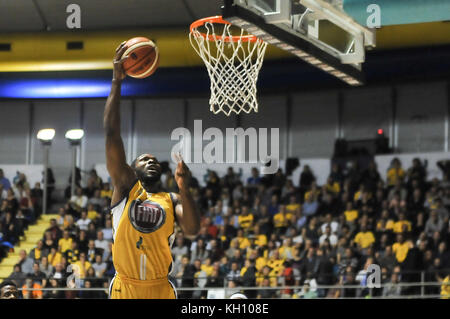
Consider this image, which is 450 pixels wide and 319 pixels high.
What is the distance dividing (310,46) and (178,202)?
3.32m

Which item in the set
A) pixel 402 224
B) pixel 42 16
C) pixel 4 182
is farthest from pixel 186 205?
pixel 4 182

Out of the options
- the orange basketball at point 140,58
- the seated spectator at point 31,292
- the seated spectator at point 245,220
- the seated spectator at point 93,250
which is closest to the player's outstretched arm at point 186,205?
the orange basketball at point 140,58

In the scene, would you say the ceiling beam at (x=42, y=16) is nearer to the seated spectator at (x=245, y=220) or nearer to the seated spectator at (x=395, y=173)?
the seated spectator at (x=245, y=220)

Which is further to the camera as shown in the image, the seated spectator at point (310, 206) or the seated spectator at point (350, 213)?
the seated spectator at point (310, 206)

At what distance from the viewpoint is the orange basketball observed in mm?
5035

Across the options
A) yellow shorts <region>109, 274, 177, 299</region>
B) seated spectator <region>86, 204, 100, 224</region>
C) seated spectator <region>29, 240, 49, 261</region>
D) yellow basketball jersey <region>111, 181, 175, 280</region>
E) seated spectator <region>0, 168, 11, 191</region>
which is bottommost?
seated spectator <region>29, 240, 49, 261</region>

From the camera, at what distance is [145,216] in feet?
15.5

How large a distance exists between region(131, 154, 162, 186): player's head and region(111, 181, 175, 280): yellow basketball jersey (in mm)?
73

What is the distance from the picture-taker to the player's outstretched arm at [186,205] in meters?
4.69

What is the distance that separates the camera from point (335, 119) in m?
18.1

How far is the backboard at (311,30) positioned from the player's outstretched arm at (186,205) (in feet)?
7.96

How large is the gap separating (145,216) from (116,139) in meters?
0.53

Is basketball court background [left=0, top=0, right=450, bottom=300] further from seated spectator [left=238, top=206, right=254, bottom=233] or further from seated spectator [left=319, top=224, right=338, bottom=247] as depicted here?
seated spectator [left=319, top=224, right=338, bottom=247]

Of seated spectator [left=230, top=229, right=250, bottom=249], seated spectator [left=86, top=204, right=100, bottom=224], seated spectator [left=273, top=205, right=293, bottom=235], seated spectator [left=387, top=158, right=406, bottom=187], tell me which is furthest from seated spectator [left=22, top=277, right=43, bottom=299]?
seated spectator [left=387, top=158, right=406, bottom=187]
